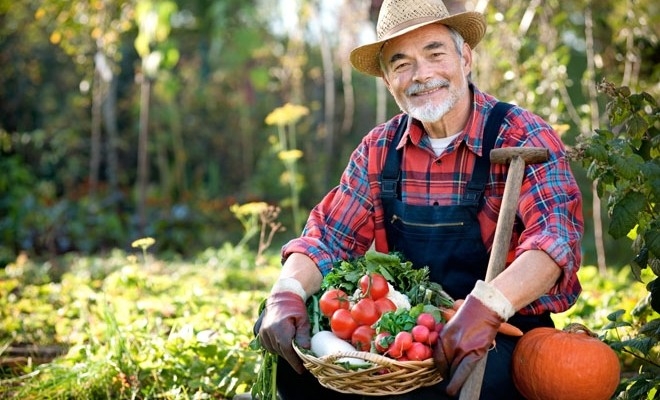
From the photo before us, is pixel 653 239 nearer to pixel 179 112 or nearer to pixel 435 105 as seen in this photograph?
pixel 435 105

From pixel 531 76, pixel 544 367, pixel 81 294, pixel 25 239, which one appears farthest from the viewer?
pixel 25 239

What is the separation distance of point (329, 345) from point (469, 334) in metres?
0.42

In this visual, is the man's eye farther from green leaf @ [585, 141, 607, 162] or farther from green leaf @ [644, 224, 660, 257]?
green leaf @ [644, 224, 660, 257]

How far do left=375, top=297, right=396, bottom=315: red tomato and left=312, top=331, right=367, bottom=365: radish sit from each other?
0.14 m

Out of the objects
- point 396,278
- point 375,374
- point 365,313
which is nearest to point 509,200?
point 396,278

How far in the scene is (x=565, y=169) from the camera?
2.72 meters

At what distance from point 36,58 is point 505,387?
9.15 meters

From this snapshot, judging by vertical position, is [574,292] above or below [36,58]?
below

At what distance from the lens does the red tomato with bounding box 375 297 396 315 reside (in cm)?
250

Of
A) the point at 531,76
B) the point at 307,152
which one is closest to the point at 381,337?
the point at 531,76

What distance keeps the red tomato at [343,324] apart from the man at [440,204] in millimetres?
150

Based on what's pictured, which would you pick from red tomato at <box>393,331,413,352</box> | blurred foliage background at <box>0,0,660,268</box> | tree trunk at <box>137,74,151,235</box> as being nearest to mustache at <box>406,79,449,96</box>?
red tomato at <box>393,331,413,352</box>

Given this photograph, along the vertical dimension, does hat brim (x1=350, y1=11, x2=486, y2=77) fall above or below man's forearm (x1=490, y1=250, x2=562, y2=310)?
above

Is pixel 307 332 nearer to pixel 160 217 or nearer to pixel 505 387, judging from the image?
pixel 505 387
